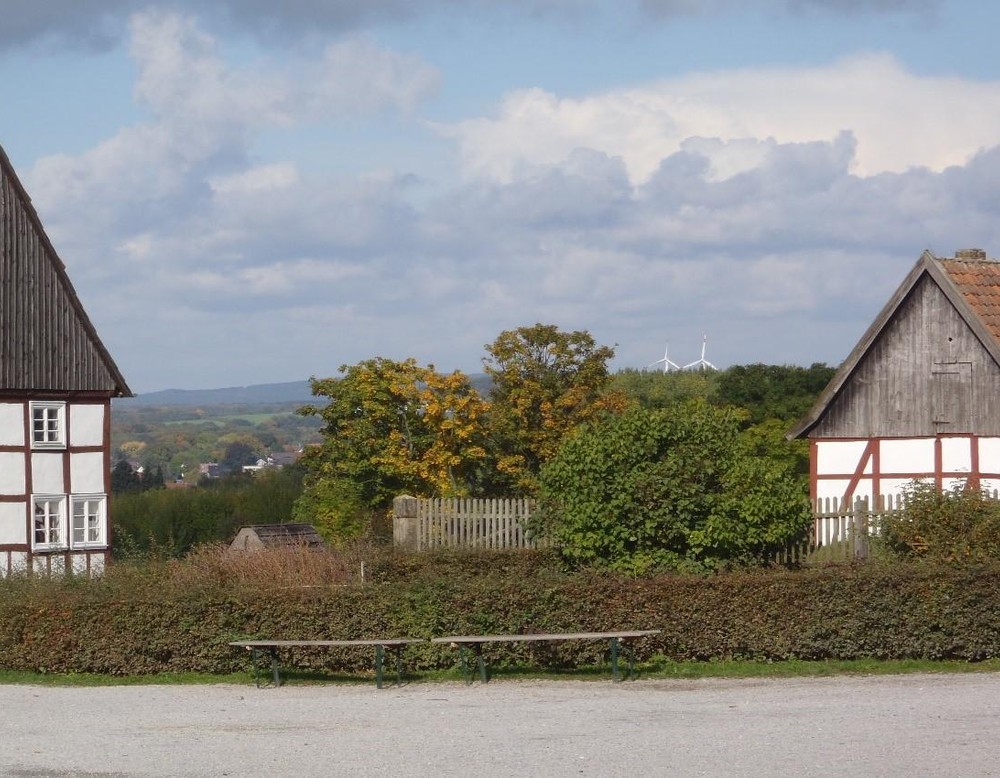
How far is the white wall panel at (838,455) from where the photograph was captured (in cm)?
3209

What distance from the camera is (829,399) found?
32156 millimetres

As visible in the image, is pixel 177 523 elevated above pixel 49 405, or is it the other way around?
pixel 49 405

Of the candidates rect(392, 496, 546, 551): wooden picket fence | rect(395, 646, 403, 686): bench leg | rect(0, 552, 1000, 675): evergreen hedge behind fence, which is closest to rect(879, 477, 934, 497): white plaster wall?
rect(392, 496, 546, 551): wooden picket fence

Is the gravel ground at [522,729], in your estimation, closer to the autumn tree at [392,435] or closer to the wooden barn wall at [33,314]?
the wooden barn wall at [33,314]

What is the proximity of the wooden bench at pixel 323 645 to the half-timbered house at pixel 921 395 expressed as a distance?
536 inches

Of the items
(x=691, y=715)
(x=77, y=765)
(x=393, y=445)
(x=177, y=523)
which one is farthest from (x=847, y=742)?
(x=177, y=523)

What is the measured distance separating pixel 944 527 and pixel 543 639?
643 centimetres

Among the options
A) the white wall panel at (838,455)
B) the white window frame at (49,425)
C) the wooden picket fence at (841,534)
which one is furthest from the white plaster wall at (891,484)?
the white window frame at (49,425)

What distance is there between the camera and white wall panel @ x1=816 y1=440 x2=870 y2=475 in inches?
1264

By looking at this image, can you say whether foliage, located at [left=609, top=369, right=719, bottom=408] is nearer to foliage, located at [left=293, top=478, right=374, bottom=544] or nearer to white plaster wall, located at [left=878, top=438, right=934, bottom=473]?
foliage, located at [left=293, top=478, right=374, bottom=544]

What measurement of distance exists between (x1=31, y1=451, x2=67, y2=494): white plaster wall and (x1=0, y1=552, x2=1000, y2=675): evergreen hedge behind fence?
58.1ft

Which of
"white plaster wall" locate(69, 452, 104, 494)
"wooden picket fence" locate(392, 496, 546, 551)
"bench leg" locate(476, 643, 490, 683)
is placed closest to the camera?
"bench leg" locate(476, 643, 490, 683)

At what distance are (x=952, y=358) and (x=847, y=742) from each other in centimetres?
1890

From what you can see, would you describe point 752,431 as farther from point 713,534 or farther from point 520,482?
point 713,534
